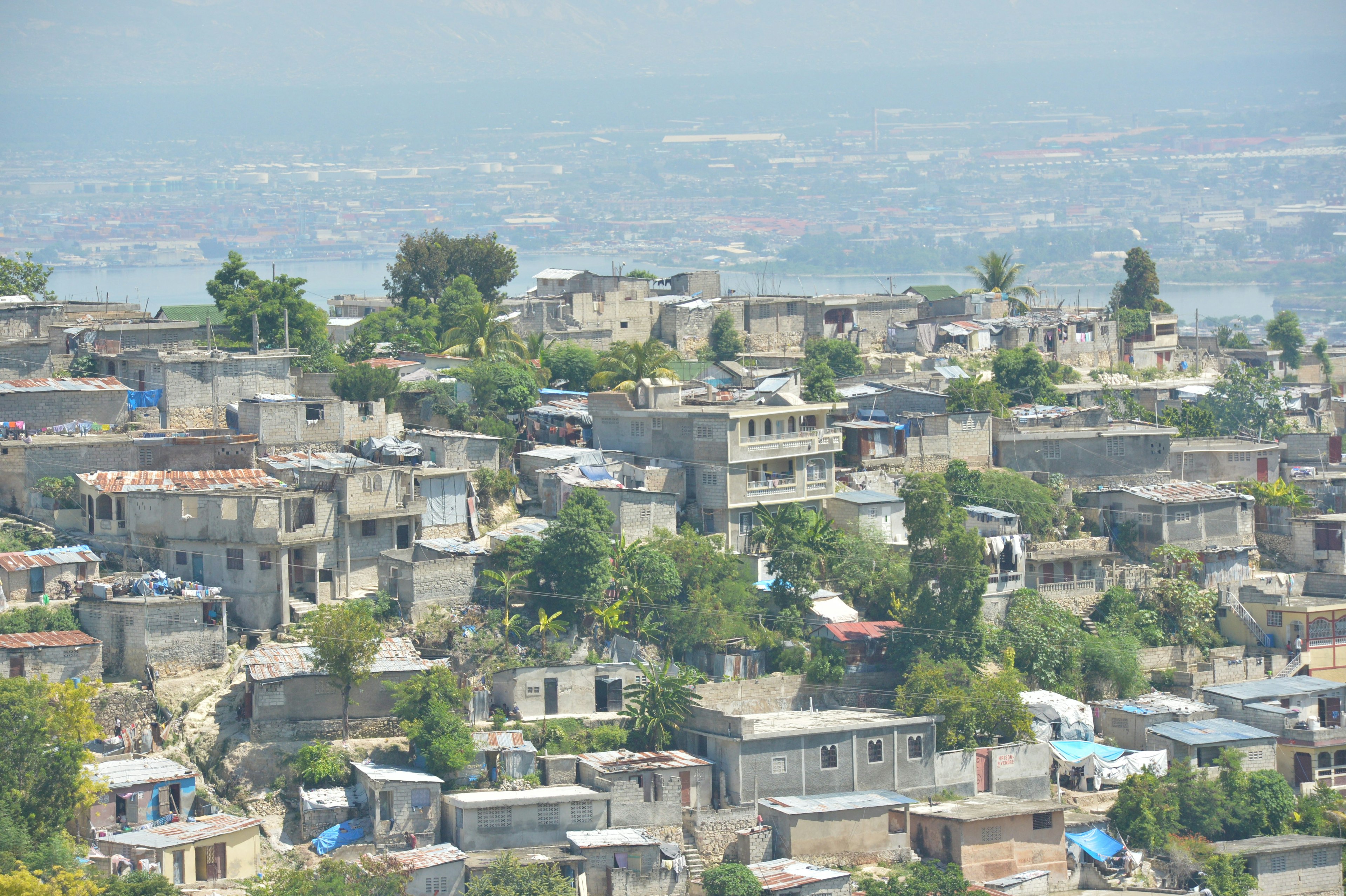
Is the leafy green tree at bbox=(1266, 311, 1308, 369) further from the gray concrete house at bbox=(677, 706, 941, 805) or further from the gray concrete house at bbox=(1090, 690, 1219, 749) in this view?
the gray concrete house at bbox=(677, 706, 941, 805)

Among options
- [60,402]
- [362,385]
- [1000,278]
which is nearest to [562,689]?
[362,385]

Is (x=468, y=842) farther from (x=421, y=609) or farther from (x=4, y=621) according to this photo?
(x=4, y=621)

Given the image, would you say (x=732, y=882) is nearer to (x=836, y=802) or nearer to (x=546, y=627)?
(x=836, y=802)

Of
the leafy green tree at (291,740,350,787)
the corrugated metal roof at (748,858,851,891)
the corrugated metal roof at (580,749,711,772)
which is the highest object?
the leafy green tree at (291,740,350,787)

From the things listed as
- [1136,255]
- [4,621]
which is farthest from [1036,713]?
[1136,255]

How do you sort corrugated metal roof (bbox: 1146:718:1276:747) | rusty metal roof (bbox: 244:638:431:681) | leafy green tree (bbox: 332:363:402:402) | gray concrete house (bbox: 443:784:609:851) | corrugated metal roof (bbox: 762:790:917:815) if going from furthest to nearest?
leafy green tree (bbox: 332:363:402:402)
corrugated metal roof (bbox: 1146:718:1276:747)
corrugated metal roof (bbox: 762:790:917:815)
rusty metal roof (bbox: 244:638:431:681)
gray concrete house (bbox: 443:784:609:851)

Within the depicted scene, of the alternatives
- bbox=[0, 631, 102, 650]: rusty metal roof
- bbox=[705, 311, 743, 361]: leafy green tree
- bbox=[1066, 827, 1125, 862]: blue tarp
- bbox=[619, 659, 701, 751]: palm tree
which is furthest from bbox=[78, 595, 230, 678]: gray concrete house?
bbox=[705, 311, 743, 361]: leafy green tree
